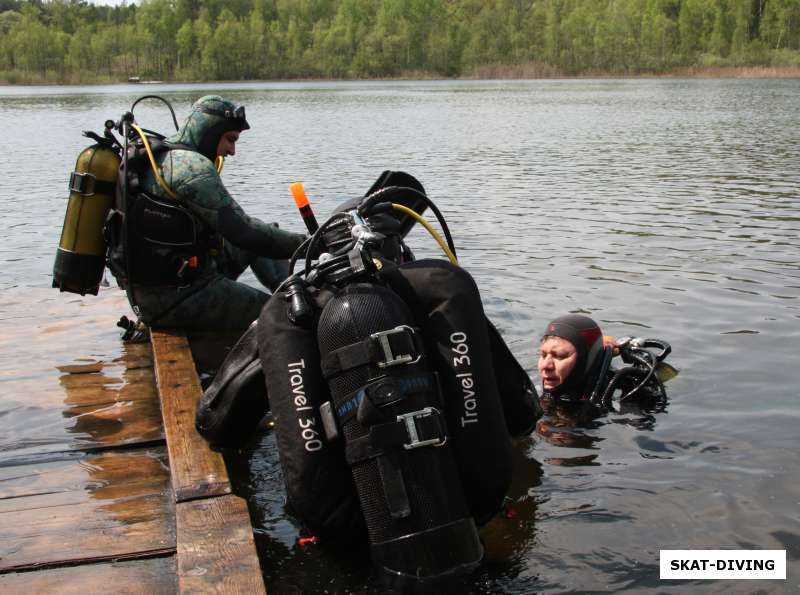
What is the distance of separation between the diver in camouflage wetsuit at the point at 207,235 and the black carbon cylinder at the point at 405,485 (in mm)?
2538

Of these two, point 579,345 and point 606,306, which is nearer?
point 579,345

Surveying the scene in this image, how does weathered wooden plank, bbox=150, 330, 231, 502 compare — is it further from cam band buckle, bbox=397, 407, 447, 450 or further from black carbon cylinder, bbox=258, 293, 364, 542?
cam band buckle, bbox=397, 407, 447, 450

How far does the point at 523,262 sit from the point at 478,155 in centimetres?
1263

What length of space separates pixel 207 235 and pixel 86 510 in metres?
2.46

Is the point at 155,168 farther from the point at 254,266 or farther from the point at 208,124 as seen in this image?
the point at 254,266

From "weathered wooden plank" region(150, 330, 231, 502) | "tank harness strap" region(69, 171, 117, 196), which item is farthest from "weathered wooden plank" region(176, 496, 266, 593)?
"tank harness strap" region(69, 171, 117, 196)

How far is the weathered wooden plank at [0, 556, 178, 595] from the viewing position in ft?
10.8

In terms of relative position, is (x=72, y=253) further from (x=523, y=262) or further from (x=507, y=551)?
(x=523, y=262)

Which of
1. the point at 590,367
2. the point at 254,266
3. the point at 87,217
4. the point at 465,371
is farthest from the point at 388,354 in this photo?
the point at 254,266

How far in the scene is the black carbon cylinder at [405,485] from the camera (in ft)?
10.3

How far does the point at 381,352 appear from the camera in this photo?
3.24 metres

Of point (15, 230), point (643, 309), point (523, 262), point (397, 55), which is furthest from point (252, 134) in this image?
point (397, 55)

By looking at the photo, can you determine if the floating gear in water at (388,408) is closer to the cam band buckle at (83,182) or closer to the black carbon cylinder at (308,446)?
the black carbon cylinder at (308,446)

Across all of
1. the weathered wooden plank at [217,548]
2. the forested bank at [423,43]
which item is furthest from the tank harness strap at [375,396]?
the forested bank at [423,43]
